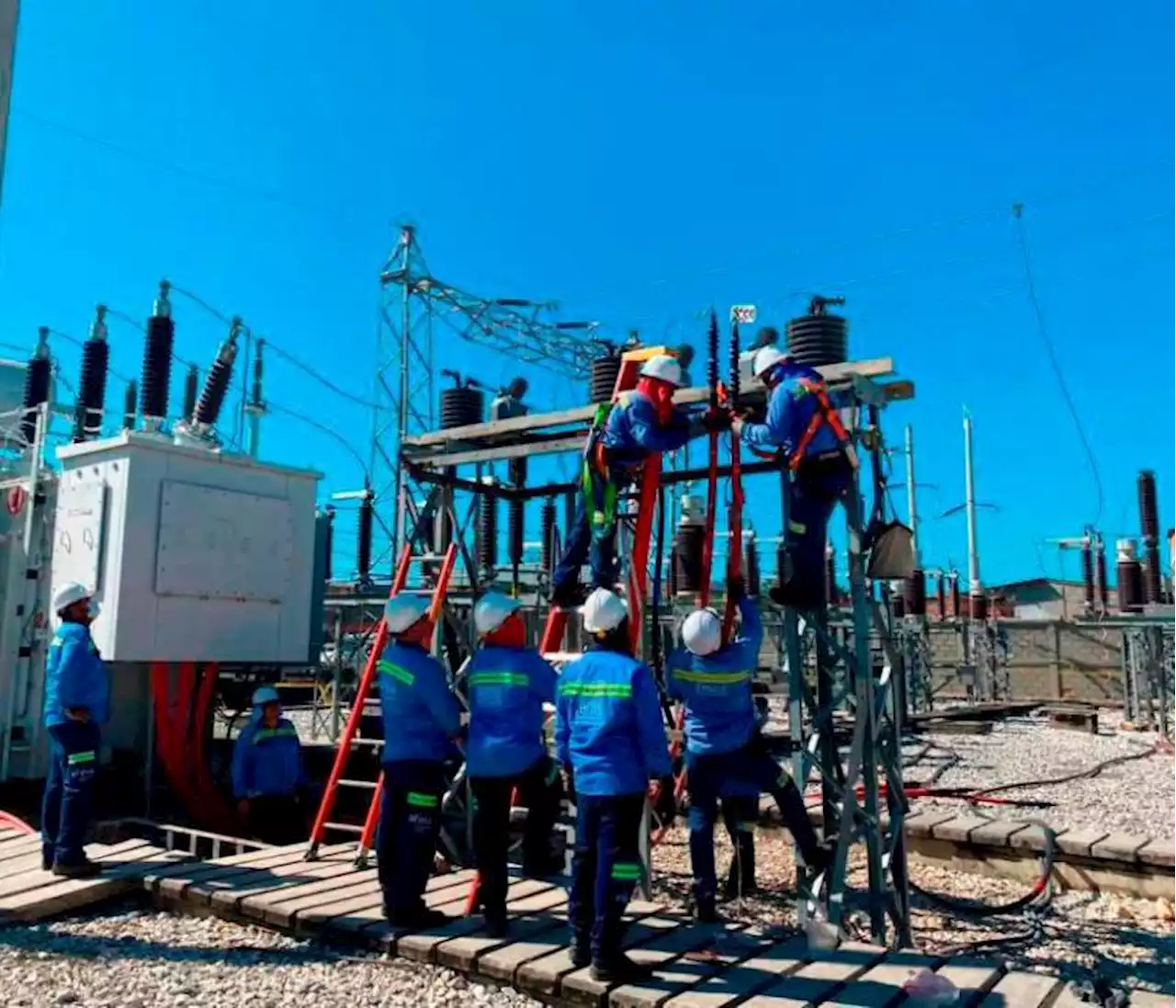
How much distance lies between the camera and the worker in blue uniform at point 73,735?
21.1 ft

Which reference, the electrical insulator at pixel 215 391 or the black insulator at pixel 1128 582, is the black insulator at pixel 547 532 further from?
the black insulator at pixel 1128 582

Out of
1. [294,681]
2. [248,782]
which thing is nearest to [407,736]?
[248,782]

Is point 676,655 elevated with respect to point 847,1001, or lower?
elevated

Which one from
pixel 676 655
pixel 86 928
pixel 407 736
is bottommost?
pixel 86 928

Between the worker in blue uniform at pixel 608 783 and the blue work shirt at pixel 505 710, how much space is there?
0.42 meters

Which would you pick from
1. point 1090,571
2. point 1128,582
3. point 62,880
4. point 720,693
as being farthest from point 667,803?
point 1090,571

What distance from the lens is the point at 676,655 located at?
6.57 metres

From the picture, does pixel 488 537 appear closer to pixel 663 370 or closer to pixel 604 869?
pixel 663 370

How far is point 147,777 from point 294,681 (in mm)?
18772

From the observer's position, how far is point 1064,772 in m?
14.1

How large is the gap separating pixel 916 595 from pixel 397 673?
22.6m

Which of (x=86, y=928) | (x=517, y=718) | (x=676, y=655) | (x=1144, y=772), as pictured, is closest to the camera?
(x=517, y=718)

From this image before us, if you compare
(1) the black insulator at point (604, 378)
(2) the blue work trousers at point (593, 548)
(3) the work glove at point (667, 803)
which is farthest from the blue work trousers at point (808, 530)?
(3) the work glove at point (667, 803)

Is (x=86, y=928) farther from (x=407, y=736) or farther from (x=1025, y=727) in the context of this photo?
(x=1025, y=727)
